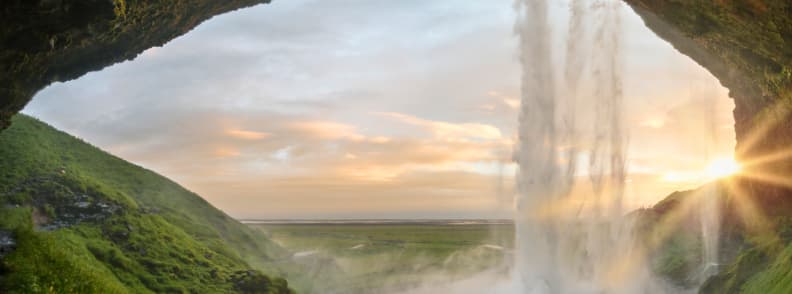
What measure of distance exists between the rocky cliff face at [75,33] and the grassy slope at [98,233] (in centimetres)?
841

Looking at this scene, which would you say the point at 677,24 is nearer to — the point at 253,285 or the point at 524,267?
the point at 524,267

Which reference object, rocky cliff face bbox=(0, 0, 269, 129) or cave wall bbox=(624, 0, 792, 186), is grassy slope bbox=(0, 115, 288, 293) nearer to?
rocky cliff face bbox=(0, 0, 269, 129)

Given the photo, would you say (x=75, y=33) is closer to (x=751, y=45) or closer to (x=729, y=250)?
(x=751, y=45)

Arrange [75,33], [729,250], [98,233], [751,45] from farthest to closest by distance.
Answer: [729,250] → [98,233] → [751,45] → [75,33]

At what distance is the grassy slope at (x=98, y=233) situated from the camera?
22562 millimetres

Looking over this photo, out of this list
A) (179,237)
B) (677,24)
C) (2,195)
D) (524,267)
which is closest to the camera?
(677,24)

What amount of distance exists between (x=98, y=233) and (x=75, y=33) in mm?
21016

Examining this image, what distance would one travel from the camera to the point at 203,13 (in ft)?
94.7

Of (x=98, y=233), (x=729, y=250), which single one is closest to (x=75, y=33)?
(x=98, y=233)

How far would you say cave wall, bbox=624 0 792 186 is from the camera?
19062 millimetres

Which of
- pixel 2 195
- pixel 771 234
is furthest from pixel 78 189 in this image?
pixel 771 234

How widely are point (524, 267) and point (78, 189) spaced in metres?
44.1

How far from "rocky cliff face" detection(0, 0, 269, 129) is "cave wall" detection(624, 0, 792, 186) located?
2564 cm

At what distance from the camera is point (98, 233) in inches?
1394
